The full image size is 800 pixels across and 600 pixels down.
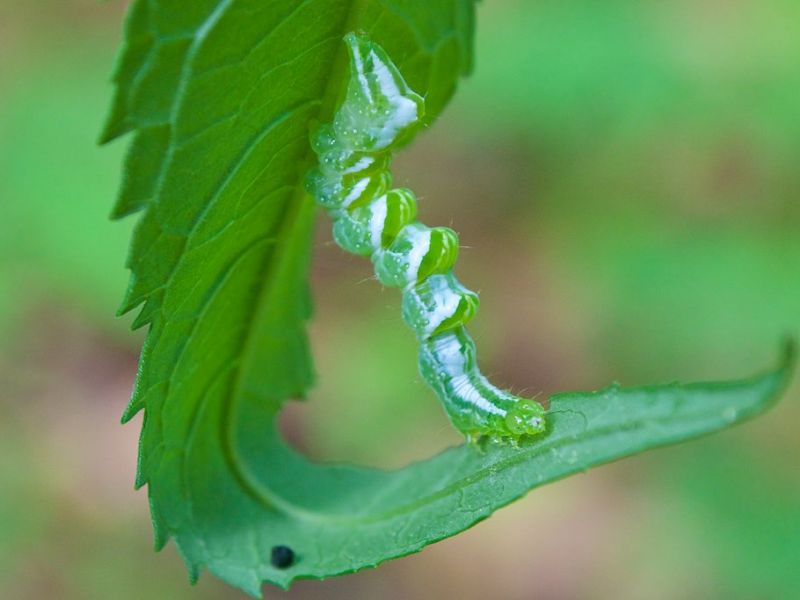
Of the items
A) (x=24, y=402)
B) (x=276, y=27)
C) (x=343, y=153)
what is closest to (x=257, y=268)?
(x=343, y=153)

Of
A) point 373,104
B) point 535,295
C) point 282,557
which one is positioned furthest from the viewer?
point 535,295

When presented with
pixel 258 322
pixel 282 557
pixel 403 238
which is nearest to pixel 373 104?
pixel 403 238

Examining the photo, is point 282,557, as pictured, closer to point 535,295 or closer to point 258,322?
point 258,322

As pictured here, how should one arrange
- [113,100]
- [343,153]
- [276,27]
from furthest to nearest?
[343,153] → [276,27] → [113,100]

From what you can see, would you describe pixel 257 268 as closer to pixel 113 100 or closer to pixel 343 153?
pixel 343 153

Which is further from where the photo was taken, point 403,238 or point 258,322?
point 403,238
